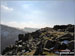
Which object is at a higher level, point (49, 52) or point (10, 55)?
point (49, 52)

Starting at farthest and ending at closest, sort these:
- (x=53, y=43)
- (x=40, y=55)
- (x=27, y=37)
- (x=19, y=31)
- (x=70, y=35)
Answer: (x=19, y=31)
(x=27, y=37)
(x=70, y=35)
(x=53, y=43)
(x=40, y=55)

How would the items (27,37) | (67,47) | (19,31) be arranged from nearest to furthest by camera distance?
(67,47) < (27,37) < (19,31)

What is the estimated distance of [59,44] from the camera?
4.74m

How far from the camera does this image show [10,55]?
5.30 metres

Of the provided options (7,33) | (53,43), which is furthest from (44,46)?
(7,33)

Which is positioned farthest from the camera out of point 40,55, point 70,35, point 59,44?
point 70,35

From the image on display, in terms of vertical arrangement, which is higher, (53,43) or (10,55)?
(53,43)

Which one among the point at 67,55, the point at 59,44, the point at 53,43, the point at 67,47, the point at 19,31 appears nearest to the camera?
the point at 67,55

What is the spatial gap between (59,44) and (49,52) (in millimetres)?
676

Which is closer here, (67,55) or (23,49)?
(67,55)

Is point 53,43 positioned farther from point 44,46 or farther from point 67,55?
point 67,55

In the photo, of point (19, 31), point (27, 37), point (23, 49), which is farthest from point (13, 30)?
point (23, 49)

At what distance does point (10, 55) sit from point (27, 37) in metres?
3.86

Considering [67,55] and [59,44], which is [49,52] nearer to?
[59,44]
